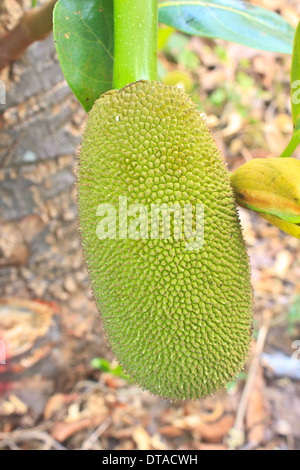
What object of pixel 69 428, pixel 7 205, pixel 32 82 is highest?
pixel 32 82

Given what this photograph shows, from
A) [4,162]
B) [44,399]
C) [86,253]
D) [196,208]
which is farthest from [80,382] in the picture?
[196,208]

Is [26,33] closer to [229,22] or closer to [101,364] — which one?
[229,22]

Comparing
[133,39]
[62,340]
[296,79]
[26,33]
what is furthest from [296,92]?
→ [62,340]

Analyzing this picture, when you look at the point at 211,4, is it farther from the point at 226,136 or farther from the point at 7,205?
the point at 226,136

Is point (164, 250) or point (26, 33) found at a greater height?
point (26, 33)

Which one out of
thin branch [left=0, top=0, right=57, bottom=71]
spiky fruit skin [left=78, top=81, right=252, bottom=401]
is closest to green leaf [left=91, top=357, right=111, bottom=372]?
spiky fruit skin [left=78, top=81, right=252, bottom=401]

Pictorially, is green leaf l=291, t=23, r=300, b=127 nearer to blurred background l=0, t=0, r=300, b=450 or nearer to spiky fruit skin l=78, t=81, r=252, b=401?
spiky fruit skin l=78, t=81, r=252, b=401
